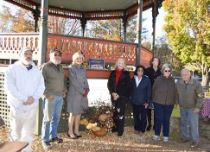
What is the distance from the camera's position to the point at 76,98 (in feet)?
28.0

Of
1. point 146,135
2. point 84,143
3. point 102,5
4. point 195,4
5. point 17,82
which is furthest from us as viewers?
point 195,4

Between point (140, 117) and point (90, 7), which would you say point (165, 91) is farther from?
point (90, 7)

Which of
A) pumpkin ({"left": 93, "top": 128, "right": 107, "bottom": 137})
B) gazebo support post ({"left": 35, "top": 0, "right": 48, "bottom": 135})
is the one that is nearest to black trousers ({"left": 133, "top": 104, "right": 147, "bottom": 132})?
pumpkin ({"left": 93, "top": 128, "right": 107, "bottom": 137})

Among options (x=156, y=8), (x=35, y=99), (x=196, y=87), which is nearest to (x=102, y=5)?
(x=156, y=8)

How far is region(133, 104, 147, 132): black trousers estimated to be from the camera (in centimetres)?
976

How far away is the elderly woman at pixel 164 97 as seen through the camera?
9.01 meters

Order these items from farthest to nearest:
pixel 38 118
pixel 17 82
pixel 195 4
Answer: pixel 195 4 → pixel 38 118 → pixel 17 82

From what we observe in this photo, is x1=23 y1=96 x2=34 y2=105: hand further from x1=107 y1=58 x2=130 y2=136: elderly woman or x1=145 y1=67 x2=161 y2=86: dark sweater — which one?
x1=145 y1=67 x2=161 y2=86: dark sweater

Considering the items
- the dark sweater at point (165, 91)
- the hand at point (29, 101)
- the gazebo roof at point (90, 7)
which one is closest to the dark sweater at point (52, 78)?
the hand at point (29, 101)

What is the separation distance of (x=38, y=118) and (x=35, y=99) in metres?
2.71

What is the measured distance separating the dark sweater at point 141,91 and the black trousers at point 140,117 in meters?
0.21

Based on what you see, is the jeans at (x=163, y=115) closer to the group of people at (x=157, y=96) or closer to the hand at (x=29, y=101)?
the group of people at (x=157, y=96)

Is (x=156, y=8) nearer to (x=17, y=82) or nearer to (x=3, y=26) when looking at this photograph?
(x=17, y=82)

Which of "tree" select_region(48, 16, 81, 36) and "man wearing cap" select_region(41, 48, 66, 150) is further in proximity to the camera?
"tree" select_region(48, 16, 81, 36)
